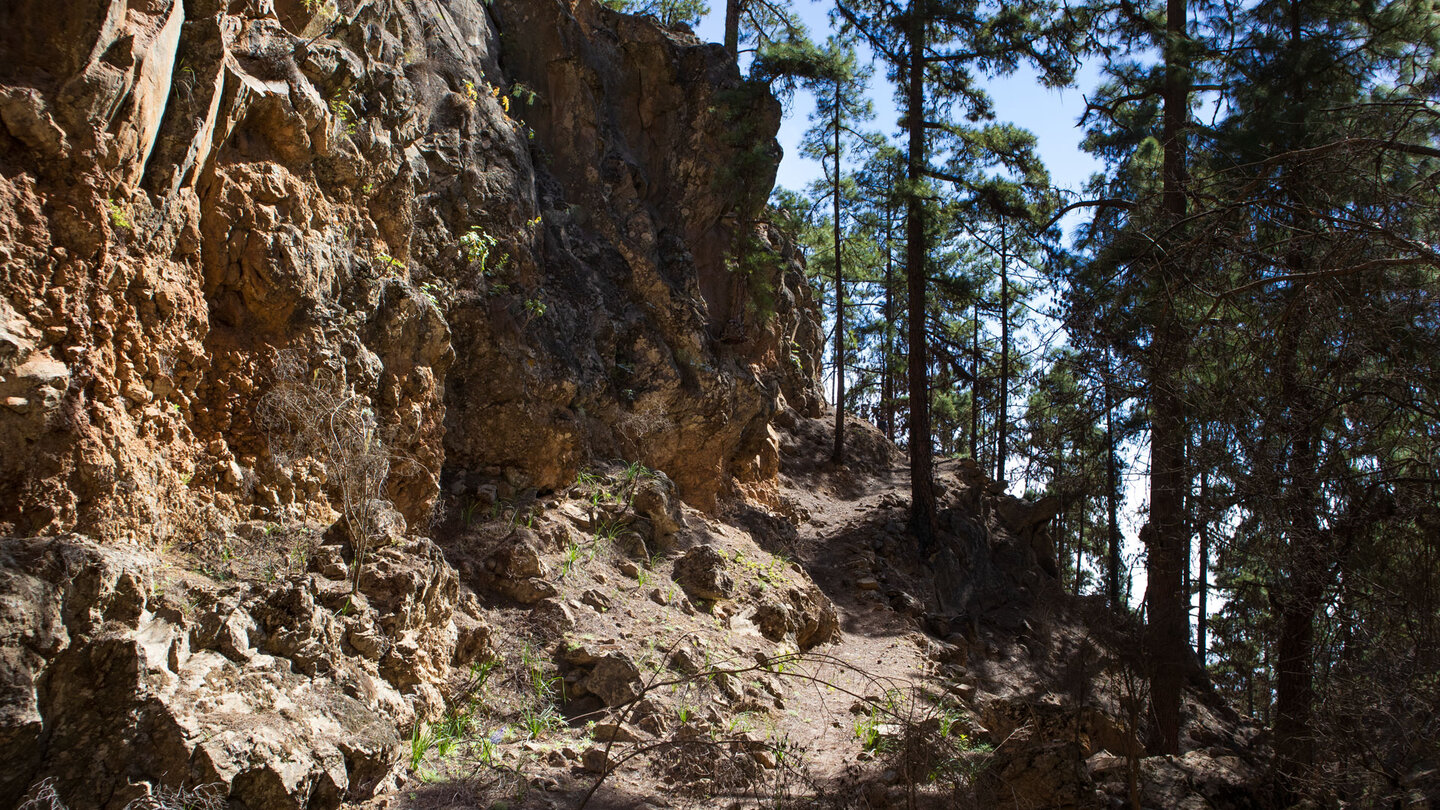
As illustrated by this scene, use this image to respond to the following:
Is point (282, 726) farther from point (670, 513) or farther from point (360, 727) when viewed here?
point (670, 513)

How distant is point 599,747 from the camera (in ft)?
20.9

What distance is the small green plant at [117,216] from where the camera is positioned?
16.4ft

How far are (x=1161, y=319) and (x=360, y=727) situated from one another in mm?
5306

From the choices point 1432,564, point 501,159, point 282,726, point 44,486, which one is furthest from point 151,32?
point 1432,564

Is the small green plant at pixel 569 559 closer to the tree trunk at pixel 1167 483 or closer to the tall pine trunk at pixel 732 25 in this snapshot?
the tree trunk at pixel 1167 483

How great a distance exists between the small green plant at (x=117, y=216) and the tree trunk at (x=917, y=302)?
12.0 meters

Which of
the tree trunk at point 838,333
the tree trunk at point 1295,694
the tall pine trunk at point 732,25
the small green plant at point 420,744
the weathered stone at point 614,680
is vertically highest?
the tall pine trunk at point 732,25

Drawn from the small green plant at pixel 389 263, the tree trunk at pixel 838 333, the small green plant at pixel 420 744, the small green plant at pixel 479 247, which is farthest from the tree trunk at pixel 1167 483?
the tree trunk at pixel 838 333

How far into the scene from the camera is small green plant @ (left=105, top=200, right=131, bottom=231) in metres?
4.98

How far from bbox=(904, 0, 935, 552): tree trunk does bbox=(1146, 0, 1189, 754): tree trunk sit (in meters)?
6.74

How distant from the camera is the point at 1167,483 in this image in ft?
19.4

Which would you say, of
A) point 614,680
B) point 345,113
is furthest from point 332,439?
point 345,113

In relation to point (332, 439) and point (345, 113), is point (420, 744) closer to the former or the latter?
point (332, 439)

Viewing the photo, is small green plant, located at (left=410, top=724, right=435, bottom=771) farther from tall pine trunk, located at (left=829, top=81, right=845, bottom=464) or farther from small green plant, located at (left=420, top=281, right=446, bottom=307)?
tall pine trunk, located at (left=829, top=81, right=845, bottom=464)
